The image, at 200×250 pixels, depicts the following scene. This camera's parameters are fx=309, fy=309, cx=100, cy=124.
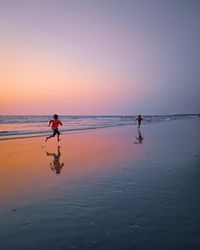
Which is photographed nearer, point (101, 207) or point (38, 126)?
point (101, 207)

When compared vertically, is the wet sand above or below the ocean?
below

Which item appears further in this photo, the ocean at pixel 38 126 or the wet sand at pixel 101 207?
the ocean at pixel 38 126

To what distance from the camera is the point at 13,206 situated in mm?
6633

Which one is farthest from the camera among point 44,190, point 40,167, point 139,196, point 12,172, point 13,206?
point 40,167

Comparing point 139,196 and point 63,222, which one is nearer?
point 63,222

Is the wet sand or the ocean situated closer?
the wet sand

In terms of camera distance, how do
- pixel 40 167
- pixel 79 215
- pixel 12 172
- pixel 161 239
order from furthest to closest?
pixel 40 167 < pixel 12 172 < pixel 79 215 < pixel 161 239

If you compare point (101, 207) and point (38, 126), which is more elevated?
point (38, 126)

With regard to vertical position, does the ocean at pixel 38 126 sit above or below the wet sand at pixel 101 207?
above

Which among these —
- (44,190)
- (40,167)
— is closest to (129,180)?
(44,190)

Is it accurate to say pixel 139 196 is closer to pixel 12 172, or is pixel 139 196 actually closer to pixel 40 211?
pixel 40 211

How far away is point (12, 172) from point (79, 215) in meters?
5.41

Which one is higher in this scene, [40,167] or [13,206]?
[40,167]

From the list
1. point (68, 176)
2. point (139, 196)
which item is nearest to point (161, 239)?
point (139, 196)
